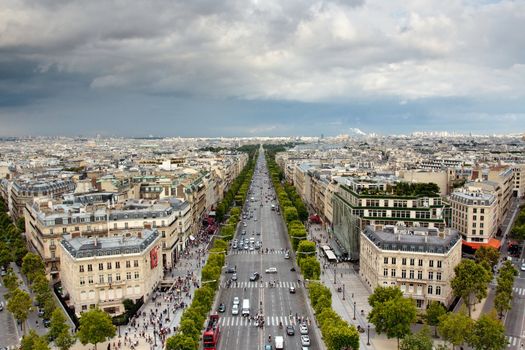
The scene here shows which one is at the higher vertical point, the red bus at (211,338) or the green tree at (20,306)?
the green tree at (20,306)

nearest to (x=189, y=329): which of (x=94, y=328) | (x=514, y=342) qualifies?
(x=94, y=328)

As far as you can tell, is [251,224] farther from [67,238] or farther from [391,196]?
[67,238]

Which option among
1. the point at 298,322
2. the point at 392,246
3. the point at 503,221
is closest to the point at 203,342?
the point at 298,322

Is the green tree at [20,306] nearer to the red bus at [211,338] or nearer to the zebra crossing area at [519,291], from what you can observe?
the red bus at [211,338]

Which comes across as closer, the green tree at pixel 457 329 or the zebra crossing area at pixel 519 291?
the green tree at pixel 457 329

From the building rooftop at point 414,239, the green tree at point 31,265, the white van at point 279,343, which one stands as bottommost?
the white van at point 279,343

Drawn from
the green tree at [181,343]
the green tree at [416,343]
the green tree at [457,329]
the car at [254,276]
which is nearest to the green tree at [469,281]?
the green tree at [457,329]

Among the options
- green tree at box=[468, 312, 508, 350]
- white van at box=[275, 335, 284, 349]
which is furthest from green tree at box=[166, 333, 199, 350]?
green tree at box=[468, 312, 508, 350]

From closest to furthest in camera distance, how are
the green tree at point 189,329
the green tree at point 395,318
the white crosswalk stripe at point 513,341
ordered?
the green tree at point 189,329
the green tree at point 395,318
the white crosswalk stripe at point 513,341
